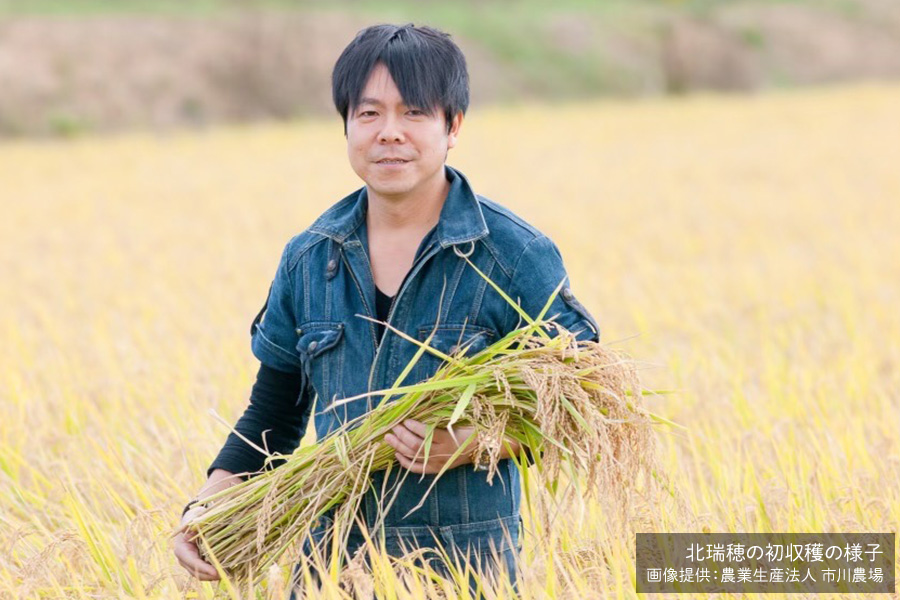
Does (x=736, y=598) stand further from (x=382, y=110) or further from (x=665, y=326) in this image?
(x=665, y=326)

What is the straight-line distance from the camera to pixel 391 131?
6.47 feet

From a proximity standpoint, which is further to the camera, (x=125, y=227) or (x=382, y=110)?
(x=125, y=227)

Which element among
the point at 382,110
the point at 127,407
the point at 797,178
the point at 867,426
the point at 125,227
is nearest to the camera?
the point at 382,110

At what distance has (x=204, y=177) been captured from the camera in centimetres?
1146

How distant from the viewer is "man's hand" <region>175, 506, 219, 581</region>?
2.06 meters

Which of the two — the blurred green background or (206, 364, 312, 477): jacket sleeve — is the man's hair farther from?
the blurred green background

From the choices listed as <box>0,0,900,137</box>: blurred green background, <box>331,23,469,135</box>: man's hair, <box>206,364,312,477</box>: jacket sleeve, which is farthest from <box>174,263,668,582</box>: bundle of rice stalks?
<box>0,0,900,137</box>: blurred green background

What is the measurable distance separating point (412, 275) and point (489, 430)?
30cm

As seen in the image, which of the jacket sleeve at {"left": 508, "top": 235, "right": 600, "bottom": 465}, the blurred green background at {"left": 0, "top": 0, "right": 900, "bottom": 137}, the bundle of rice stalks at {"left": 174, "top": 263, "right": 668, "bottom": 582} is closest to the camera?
the bundle of rice stalks at {"left": 174, "top": 263, "right": 668, "bottom": 582}

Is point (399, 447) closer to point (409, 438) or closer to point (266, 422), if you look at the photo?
point (409, 438)

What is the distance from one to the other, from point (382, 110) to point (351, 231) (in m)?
0.21

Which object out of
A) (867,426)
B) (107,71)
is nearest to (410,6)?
(107,71)

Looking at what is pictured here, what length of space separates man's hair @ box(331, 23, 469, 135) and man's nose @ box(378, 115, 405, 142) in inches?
1.5
